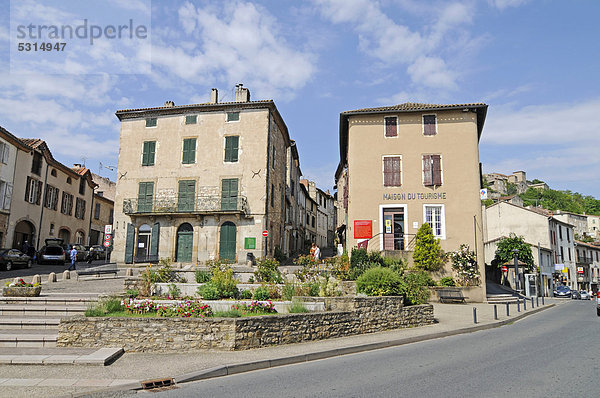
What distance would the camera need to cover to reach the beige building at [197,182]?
26453 millimetres

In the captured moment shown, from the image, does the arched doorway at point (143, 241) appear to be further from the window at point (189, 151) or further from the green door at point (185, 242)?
the window at point (189, 151)

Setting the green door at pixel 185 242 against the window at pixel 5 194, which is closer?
the green door at pixel 185 242

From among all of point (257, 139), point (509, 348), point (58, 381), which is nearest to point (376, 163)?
point (257, 139)

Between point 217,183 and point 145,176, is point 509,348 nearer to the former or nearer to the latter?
point 217,183

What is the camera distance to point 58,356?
26.9ft

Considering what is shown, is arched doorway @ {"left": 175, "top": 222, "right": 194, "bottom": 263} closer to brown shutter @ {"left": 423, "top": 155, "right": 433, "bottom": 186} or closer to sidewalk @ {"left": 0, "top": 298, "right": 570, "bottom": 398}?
brown shutter @ {"left": 423, "top": 155, "right": 433, "bottom": 186}

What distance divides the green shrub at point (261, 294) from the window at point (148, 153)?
60.6 feet

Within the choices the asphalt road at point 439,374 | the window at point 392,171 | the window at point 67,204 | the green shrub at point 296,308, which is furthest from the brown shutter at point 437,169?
the window at point 67,204

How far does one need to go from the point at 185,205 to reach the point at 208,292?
15.4 metres

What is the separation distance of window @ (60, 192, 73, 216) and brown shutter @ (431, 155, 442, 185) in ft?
101

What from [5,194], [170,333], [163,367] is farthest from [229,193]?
[163,367]

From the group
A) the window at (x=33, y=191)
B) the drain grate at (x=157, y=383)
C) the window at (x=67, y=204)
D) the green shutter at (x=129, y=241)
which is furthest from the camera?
the window at (x=67, y=204)

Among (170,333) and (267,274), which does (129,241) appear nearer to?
(267,274)

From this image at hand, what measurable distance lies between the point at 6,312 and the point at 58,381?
5.83m
